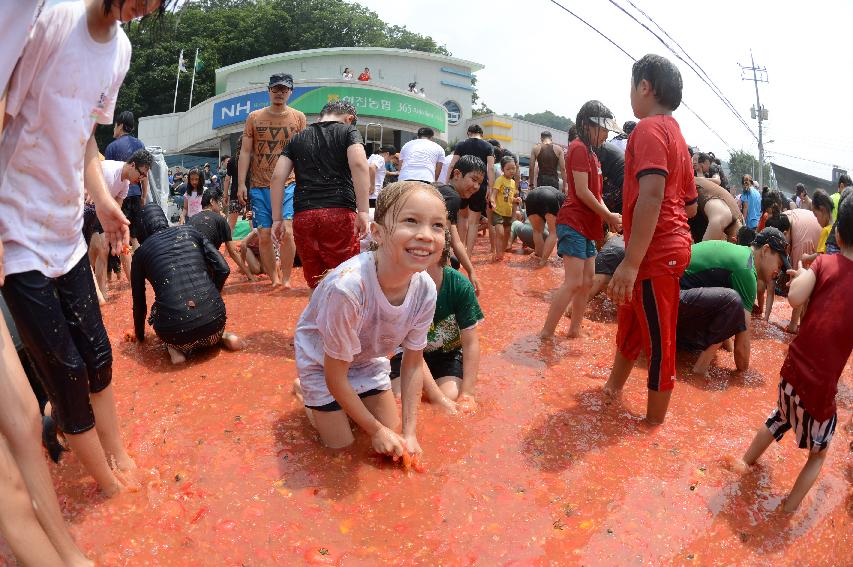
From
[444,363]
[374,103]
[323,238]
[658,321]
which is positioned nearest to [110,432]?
[444,363]

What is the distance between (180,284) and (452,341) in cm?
193

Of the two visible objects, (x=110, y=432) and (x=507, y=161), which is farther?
(x=507, y=161)

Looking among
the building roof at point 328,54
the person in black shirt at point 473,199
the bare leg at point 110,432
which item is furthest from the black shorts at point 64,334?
the building roof at point 328,54

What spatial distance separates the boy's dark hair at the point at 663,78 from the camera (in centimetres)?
334

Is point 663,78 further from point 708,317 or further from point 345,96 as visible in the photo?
point 345,96

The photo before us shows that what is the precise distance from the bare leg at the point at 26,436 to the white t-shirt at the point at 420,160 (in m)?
5.40

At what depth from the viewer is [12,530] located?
168cm

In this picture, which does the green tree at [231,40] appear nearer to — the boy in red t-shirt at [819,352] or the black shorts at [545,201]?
the black shorts at [545,201]

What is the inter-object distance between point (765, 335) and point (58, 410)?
238 inches

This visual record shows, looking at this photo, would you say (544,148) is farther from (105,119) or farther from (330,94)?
(330,94)

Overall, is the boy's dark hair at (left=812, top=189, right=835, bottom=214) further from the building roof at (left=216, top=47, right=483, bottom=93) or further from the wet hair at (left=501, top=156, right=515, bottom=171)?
the building roof at (left=216, top=47, right=483, bottom=93)

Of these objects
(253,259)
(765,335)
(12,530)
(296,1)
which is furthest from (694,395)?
(296,1)

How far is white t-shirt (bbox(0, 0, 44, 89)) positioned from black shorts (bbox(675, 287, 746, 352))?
165 inches

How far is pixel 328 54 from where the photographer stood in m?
33.8
